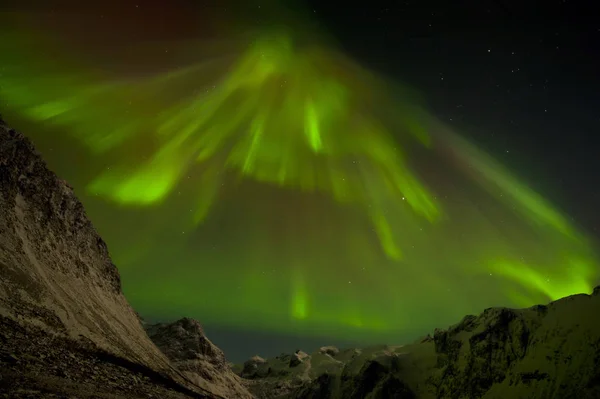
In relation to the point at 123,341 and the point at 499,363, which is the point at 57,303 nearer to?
the point at 123,341

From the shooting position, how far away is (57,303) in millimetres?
47812

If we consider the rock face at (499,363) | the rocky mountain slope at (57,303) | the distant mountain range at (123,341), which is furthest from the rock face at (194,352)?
the rock face at (499,363)

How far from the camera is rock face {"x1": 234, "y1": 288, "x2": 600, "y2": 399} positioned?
90438mm

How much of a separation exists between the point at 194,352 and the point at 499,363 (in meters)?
112

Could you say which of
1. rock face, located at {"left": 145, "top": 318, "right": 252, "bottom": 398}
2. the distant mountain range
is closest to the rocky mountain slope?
the distant mountain range

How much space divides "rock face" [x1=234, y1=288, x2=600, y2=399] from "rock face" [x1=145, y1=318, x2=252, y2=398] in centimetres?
6146

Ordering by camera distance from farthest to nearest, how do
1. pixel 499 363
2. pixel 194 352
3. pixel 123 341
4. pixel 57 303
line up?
pixel 194 352 < pixel 499 363 < pixel 123 341 < pixel 57 303

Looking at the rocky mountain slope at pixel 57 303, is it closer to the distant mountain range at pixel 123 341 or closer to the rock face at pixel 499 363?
the distant mountain range at pixel 123 341

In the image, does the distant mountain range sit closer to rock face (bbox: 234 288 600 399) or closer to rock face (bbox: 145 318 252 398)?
rock face (bbox: 234 288 600 399)

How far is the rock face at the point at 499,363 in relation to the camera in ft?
297

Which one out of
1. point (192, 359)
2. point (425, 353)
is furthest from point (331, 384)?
point (192, 359)

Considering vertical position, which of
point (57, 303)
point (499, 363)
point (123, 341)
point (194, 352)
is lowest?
point (194, 352)

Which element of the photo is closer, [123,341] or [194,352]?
[123,341]

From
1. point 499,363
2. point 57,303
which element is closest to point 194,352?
point 57,303
